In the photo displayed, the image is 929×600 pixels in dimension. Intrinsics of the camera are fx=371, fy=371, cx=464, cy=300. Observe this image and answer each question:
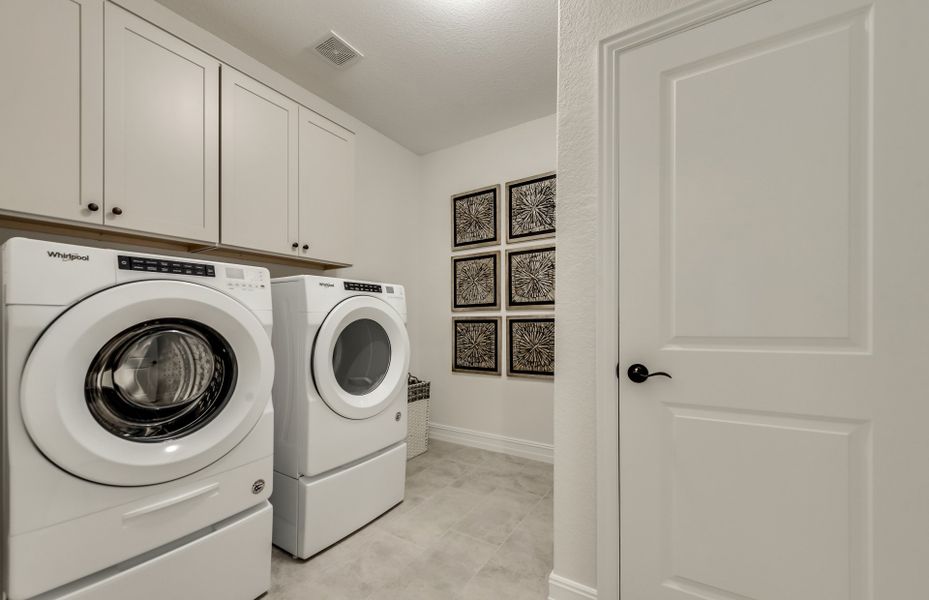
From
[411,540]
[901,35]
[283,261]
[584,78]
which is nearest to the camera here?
[901,35]

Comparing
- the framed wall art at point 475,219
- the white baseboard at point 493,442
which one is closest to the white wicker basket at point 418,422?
the white baseboard at point 493,442

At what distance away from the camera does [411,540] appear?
170cm

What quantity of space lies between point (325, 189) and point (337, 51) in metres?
0.74

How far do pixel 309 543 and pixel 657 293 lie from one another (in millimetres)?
1662

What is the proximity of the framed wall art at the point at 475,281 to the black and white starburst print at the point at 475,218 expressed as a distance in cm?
13

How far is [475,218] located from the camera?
3023mm

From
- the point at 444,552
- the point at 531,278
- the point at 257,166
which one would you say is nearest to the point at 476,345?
the point at 531,278

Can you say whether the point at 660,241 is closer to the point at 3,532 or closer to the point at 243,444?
the point at 243,444

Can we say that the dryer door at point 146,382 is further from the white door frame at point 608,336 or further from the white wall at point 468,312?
the white wall at point 468,312

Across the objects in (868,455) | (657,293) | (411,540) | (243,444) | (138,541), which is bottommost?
(411,540)

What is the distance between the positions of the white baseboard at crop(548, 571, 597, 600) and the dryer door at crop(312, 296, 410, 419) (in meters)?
1.00

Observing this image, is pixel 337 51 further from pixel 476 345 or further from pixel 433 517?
pixel 433 517

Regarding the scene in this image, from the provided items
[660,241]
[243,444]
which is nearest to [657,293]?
[660,241]

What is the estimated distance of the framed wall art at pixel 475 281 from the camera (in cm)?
292
